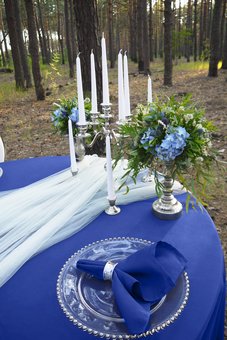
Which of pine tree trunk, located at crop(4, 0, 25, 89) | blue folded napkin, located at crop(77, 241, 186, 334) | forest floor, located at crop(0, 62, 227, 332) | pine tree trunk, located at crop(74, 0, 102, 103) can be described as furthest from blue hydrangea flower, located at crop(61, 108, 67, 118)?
pine tree trunk, located at crop(4, 0, 25, 89)

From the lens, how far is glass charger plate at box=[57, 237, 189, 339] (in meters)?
1.20

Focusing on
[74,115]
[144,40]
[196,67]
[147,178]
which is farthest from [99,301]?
[196,67]

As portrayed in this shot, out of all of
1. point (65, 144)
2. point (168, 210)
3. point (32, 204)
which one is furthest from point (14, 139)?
point (168, 210)

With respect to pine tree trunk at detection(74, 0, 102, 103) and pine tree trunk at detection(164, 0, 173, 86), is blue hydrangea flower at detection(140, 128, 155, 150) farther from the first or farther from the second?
pine tree trunk at detection(164, 0, 173, 86)

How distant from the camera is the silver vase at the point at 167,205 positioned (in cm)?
191

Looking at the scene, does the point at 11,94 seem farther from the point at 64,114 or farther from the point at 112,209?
the point at 112,209

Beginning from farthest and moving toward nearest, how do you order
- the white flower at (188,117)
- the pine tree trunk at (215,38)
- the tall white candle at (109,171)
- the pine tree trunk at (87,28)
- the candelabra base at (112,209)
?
the pine tree trunk at (215,38) < the pine tree trunk at (87,28) < the candelabra base at (112,209) < the tall white candle at (109,171) < the white flower at (188,117)

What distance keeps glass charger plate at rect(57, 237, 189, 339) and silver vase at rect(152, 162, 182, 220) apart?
40cm

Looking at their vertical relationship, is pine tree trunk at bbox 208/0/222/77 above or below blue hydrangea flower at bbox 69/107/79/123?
above

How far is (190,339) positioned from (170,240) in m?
0.60

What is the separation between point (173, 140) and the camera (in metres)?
1.58

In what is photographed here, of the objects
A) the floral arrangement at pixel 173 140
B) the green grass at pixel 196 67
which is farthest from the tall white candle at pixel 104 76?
the green grass at pixel 196 67

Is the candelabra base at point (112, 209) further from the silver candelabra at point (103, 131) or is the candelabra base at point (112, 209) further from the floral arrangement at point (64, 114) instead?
the floral arrangement at point (64, 114)

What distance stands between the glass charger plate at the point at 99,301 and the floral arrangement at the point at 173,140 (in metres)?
0.51
